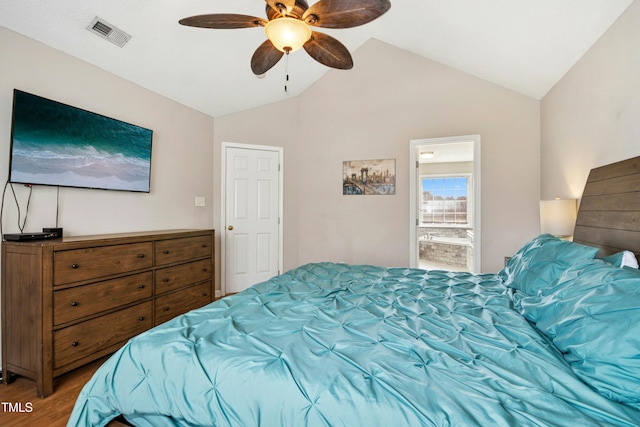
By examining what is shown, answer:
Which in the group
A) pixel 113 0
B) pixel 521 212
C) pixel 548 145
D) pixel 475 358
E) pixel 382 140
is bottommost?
pixel 475 358

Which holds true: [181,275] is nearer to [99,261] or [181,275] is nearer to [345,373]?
[99,261]

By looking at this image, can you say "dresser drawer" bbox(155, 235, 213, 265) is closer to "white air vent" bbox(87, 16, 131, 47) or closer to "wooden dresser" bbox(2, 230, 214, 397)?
"wooden dresser" bbox(2, 230, 214, 397)

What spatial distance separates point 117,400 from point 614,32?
137 inches

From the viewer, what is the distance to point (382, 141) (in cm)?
406

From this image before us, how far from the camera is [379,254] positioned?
4.08 m

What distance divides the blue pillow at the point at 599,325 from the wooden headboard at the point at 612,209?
0.50 meters

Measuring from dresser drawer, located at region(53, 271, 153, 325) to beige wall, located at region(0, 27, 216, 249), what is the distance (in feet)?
2.13

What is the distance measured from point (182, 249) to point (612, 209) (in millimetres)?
3413

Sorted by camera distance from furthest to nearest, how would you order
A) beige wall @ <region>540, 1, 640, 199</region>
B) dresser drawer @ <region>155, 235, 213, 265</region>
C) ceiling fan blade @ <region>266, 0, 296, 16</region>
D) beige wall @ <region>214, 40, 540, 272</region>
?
beige wall @ <region>214, 40, 540, 272</region> → dresser drawer @ <region>155, 235, 213, 265</region> → beige wall @ <region>540, 1, 640, 199</region> → ceiling fan blade @ <region>266, 0, 296, 16</region>

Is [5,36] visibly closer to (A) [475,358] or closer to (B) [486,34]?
(A) [475,358]

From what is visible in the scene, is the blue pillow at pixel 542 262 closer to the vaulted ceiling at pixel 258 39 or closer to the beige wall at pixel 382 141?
the vaulted ceiling at pixel 258 39

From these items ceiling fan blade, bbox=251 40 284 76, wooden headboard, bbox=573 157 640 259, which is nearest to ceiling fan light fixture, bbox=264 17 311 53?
ceiling fan blade, bbox=251 40 284 76

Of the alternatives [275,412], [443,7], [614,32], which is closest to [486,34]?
[443,7]

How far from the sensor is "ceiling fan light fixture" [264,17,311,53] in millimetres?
1786
